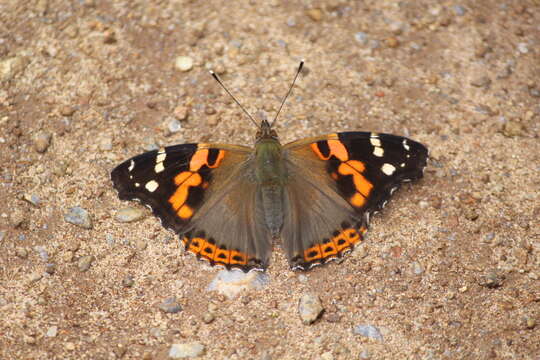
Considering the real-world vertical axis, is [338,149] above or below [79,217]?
above

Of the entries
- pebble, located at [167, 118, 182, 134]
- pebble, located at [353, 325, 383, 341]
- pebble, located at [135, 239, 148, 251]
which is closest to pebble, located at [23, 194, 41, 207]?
pebble, located at [135, 239, 148, 251]

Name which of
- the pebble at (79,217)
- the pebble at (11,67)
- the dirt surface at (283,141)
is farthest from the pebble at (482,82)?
the pebble at (11,67)

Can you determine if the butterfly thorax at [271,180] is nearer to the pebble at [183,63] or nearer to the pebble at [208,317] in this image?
the pebble at [208,317]

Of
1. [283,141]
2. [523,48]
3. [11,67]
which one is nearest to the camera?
[283,141]

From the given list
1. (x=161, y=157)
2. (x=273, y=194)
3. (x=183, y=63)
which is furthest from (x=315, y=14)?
(x=161, y=157)

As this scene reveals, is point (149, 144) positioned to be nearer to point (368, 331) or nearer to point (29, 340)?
point (29, 340)

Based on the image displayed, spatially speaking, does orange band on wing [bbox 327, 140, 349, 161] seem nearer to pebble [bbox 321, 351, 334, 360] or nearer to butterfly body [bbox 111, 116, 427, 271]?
butterfly body [bbox 111, 116, 427, 271]

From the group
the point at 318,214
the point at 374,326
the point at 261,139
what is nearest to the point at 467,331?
the point at 374,326

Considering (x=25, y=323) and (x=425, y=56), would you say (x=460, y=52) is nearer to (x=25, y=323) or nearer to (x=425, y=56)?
(x=425, y=56)
